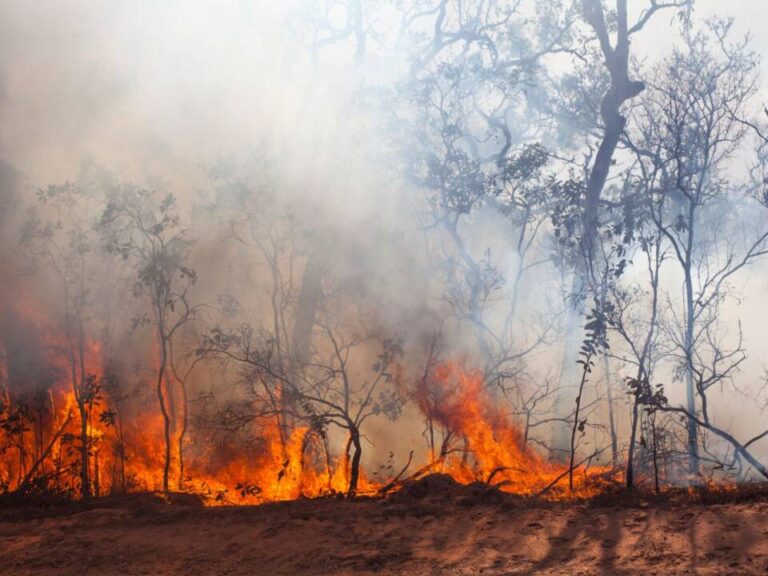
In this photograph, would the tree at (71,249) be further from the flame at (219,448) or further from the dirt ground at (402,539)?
the dirt ground at (402,539)

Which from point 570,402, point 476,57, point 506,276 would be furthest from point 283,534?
point 476,57

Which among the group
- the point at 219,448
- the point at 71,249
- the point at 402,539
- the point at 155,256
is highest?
the point at 71,249

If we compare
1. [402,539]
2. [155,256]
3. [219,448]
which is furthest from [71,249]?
[402,539]

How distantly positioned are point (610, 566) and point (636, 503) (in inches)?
83.7

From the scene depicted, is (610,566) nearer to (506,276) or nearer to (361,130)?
(506,276)

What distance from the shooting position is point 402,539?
9.11 metres

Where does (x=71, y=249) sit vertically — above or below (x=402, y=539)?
above

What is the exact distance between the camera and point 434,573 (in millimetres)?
A: 8031

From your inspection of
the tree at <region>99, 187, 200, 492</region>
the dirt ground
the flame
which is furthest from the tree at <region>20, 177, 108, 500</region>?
the dirt ground

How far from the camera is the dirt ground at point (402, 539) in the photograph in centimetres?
784

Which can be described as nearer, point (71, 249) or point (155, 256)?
point (155, 256)

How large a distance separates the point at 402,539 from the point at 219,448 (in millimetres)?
7909

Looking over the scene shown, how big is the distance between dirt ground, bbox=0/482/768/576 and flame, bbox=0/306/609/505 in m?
2.79

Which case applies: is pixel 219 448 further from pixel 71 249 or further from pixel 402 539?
pixel 402 539
